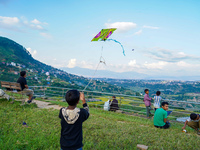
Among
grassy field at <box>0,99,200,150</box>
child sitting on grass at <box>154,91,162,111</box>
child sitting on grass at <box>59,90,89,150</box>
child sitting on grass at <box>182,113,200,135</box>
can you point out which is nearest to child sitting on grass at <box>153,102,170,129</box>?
grassy field at <box>0,99,200,150</box>

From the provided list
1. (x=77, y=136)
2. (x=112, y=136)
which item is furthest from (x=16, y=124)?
(x=77, y=136)

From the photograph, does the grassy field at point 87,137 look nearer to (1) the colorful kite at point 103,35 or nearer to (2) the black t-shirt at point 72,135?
(2) the black t-shirt at point 72,135

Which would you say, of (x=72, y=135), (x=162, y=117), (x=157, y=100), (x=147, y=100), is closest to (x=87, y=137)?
(x=72, y=135)

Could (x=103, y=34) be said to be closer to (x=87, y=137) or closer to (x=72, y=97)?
(x=87, y=137)

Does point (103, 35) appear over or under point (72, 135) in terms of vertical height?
over

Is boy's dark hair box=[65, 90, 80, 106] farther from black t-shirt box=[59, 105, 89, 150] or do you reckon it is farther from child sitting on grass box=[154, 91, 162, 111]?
child sitting on grass box=[154, 91, 162, 111]

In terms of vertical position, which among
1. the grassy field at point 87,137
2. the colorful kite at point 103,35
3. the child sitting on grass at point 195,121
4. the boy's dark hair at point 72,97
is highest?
the colorful kite at point 103,35

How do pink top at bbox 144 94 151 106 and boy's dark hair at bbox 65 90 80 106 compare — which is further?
pink top at bbox 144 94 151 106

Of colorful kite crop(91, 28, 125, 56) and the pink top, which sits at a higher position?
colorful kite crop(91, 28, 125, 56)

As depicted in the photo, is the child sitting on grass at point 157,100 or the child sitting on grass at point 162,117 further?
the child sitting on grass at point 157,100

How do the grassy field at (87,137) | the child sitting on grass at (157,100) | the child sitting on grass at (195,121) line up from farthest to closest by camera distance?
1. the child sitting on grass at (157,100)
2. the child sitting on grass at (195,121)
3. the grassy field at (87,137)

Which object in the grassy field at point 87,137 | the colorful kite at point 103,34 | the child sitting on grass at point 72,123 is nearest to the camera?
the child sitting on grass at point 72,123

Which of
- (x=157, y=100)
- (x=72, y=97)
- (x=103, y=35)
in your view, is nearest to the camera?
(x=72, y=97)

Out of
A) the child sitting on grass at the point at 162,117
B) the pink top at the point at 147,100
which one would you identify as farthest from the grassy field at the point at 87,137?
the pink top at the point at 147,100
